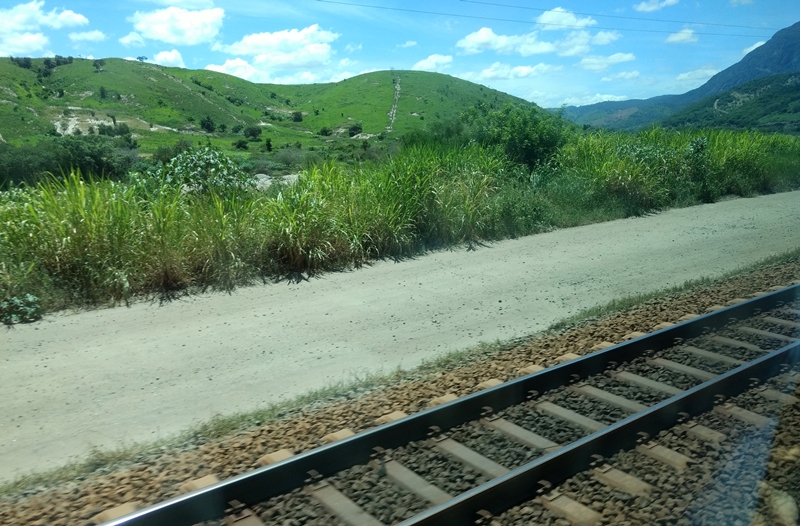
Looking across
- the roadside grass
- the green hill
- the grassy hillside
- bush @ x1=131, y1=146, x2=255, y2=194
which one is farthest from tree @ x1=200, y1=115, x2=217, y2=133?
the roadside grass

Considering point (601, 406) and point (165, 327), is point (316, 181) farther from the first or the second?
point (601, 406)

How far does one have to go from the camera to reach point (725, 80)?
146 ft

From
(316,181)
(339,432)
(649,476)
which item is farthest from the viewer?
(316,181)

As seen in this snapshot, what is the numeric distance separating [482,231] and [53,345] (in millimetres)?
7695

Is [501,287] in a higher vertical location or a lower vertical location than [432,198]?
lower

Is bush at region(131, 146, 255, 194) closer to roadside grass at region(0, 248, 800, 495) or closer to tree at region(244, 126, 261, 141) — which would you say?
roadside grass at region(0, 248, 800, 495)

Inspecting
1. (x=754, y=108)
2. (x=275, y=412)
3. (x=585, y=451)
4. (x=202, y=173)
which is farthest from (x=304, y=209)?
(x=754, y=108)

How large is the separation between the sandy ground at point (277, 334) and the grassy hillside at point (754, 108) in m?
20.1

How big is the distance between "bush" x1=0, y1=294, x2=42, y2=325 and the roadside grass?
3455 millimetres

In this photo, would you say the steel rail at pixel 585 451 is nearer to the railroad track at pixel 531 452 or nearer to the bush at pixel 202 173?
the railroad track at pixel 531 452

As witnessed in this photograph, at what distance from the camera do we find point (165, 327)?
759 centimetres

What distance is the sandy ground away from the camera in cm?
555

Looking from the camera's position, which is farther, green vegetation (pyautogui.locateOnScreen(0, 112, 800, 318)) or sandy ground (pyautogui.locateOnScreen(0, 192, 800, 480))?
green vegetation (pyautogui.locateOnScreen(0, 112, 800, 318))

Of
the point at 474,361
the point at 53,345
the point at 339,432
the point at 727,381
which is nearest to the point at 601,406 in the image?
the point at 727,381
